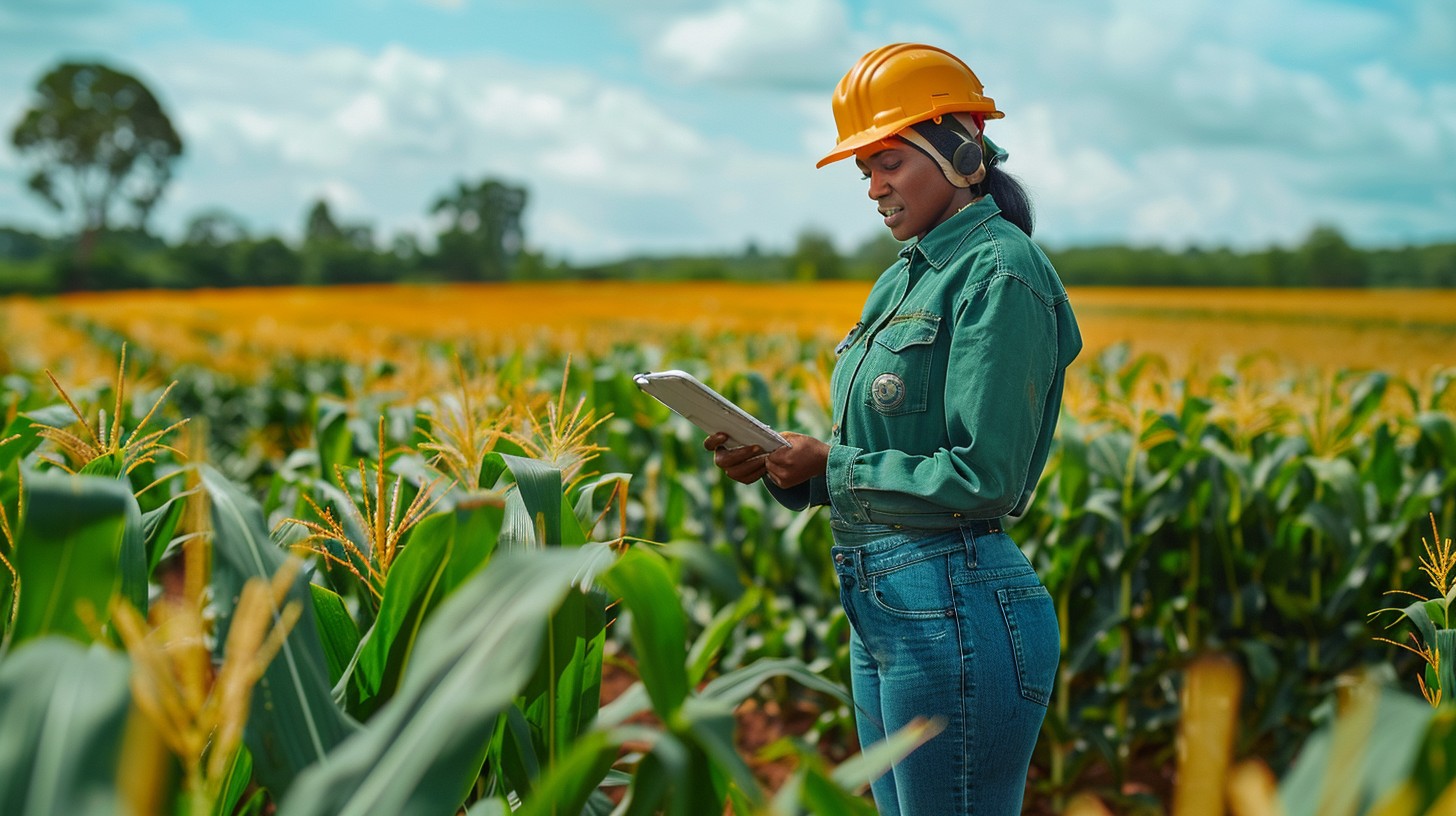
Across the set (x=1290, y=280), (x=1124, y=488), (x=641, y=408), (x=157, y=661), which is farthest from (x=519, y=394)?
(x=1290, y=280)

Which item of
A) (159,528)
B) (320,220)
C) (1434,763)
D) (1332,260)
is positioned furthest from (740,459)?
(320,220)

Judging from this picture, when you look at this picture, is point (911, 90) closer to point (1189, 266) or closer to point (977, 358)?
point (977, 358)

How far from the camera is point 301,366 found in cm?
941

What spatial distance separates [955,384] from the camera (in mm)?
1667

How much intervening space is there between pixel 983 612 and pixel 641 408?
11.4 feet

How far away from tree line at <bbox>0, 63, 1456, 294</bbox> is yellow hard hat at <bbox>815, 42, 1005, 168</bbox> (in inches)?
372

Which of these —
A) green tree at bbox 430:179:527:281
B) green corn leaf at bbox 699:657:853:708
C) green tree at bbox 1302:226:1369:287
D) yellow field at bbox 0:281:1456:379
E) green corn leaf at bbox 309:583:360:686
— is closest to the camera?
green corn leaf at bbox 699:657:853:708

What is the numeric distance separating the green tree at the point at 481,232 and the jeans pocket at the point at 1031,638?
138 feet

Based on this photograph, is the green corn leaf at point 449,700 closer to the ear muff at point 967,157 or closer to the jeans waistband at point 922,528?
the jeans waistband at point 922,528

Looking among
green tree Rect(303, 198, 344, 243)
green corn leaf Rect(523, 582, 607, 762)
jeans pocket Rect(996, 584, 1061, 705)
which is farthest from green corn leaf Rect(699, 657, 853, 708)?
green tree Rect(303, 198, 344, 243)

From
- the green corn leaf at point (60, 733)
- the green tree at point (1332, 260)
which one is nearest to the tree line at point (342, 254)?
the green tree at point (1332, 260)

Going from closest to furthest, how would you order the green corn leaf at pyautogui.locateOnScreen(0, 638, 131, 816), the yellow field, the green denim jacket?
the green corn leaf at pyautogui.locateOnScreen(0, 638, 131, 816)
the green denim jacket
the yellow field

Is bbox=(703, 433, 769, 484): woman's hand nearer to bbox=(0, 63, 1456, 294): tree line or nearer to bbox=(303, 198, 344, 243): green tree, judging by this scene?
bbox=(0, 63, 1456, 294): tree line

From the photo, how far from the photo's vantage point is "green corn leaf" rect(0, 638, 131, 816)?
79 cm
